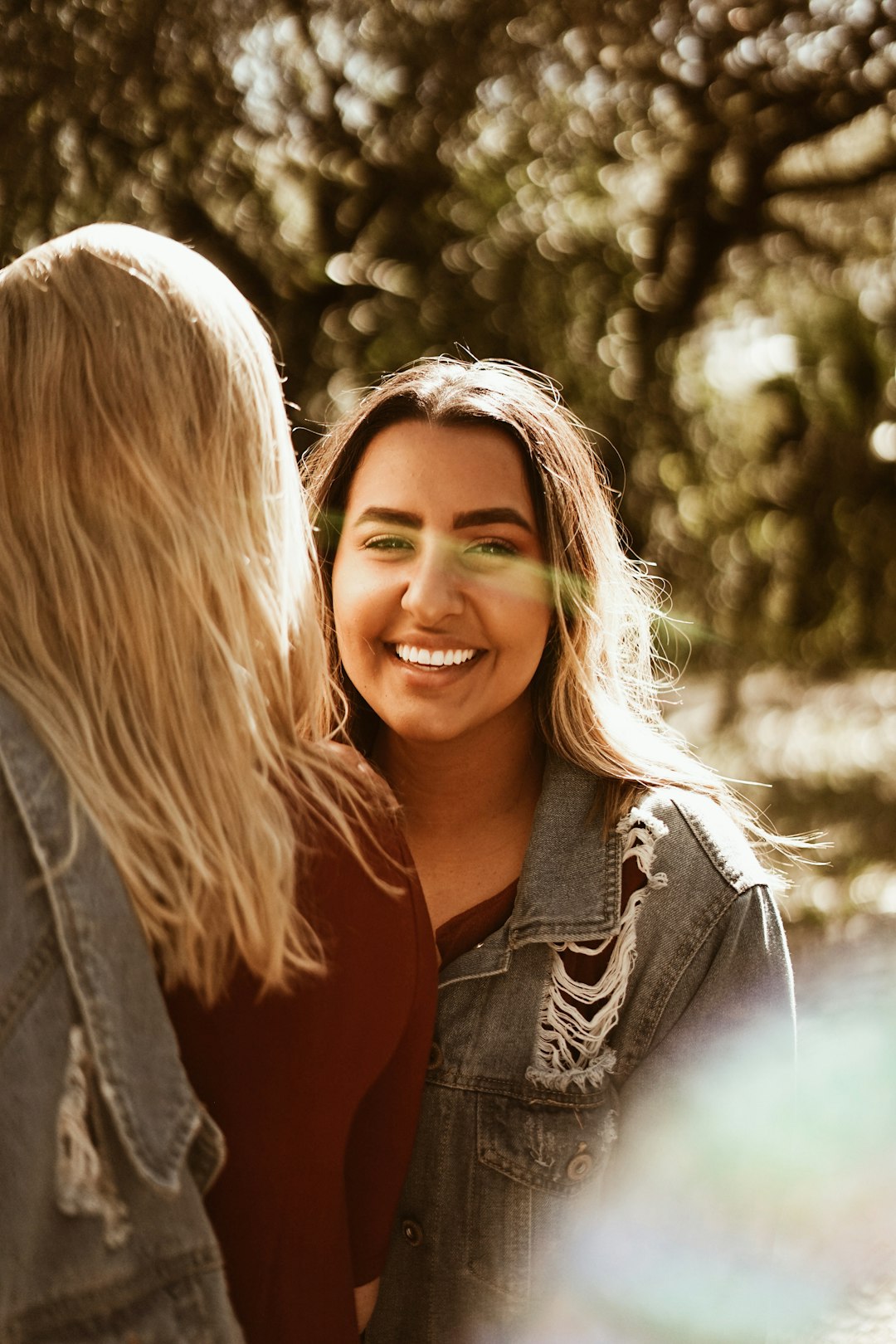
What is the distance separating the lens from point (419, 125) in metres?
4.64

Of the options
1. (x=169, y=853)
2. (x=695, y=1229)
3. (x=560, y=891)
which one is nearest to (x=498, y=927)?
(x=560, y=891)

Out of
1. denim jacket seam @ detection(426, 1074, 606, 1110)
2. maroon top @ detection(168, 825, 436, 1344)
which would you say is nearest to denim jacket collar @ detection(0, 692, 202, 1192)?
maroon top @ detection(168, 825, 436, 1344)

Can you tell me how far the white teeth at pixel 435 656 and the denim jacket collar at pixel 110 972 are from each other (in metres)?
0.73

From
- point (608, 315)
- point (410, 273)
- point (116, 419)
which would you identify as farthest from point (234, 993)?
point (608, 315)

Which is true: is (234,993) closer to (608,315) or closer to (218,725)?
(218,725)

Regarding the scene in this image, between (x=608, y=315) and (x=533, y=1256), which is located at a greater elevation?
(x=608, y=315)

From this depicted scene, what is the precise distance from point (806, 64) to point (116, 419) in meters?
4.38

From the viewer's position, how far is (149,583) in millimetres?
1170

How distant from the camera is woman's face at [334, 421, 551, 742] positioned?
1.72 metres

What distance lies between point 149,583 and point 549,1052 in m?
0.84

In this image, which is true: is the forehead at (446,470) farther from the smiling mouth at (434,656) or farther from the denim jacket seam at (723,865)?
the denim jacket seam at (723,865)

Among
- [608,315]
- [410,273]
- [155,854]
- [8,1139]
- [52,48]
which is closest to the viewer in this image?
[8,1139]

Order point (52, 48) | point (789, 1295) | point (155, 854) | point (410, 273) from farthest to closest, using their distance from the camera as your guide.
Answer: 1. point (410, 273)
2. point (52, 48)
3. point (789, 1295)
4. point (155, 854)

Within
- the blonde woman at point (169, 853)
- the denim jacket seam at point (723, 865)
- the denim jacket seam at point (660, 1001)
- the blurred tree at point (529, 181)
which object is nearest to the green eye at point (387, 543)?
the blonde woman at point (169, 853)
